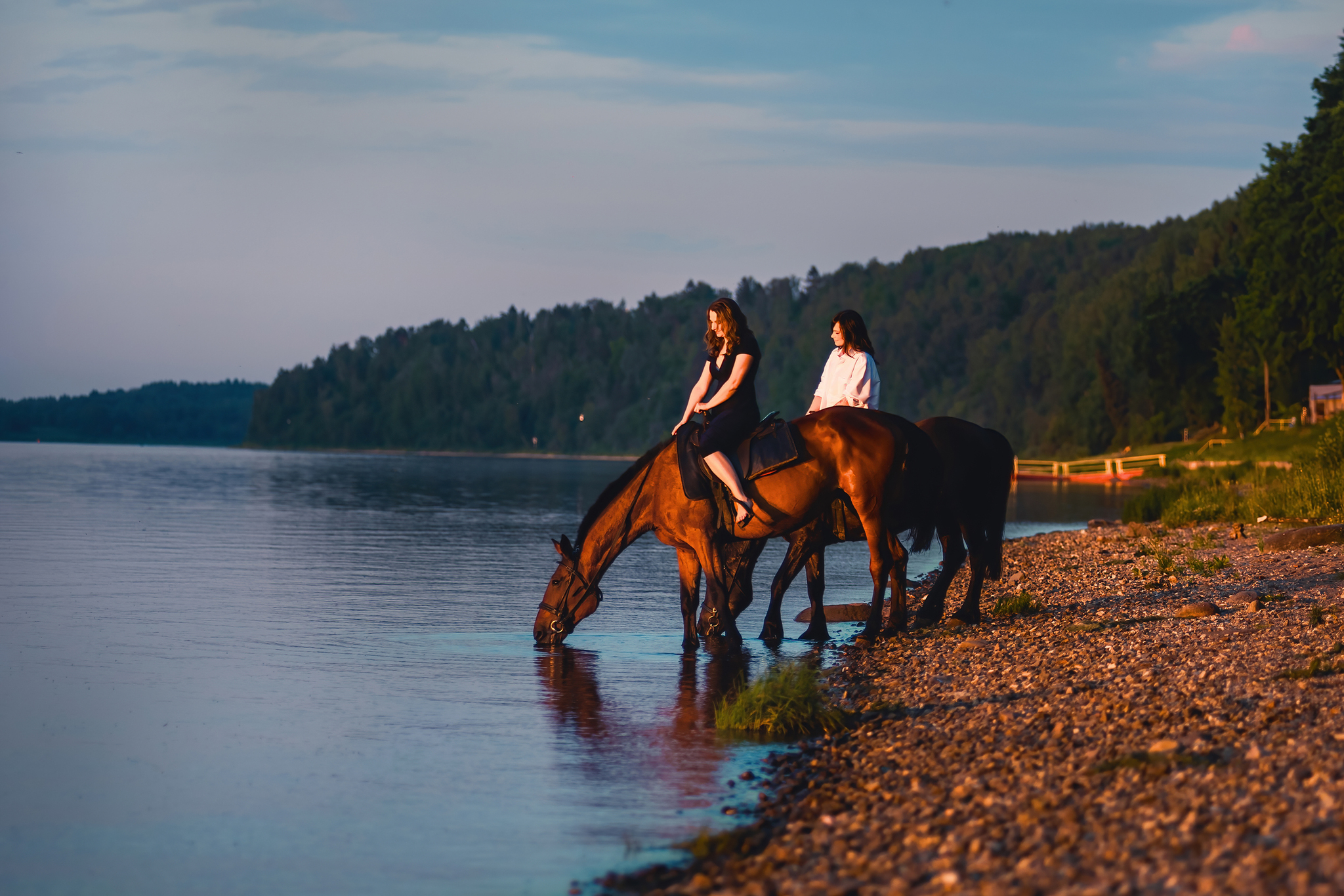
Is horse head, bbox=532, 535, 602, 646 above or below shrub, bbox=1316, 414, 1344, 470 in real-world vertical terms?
below

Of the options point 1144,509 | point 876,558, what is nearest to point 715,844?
point 876,558

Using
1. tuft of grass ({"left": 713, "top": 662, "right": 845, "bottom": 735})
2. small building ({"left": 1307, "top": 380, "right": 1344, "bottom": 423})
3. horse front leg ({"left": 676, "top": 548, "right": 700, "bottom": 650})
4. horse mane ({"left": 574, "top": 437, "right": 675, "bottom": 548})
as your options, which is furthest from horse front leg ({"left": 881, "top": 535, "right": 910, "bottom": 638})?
small building ({"left": 1307, "top": 380, "right": 1344, "bottom": 423})

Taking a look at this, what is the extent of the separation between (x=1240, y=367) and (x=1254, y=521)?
48882mm

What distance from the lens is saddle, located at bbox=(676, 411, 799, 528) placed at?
11.5 meters

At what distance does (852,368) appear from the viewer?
497 inches

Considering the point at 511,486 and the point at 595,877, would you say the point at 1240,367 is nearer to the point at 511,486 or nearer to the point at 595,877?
the point at 511,486

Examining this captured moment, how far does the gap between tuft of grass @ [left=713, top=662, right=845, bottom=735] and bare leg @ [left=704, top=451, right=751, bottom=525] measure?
2467 mm

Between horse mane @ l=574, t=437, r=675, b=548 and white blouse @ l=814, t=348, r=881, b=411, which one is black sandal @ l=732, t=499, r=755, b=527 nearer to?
horse mane @ l=574, t=437, r=675, b=548

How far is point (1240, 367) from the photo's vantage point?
6656 centimetres

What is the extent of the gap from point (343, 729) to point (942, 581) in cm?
642

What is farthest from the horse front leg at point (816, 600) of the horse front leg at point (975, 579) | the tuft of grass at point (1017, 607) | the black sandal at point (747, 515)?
the tuft of grass at point (1017, 607)

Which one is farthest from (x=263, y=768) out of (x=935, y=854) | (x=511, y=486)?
(x=511, y=486)

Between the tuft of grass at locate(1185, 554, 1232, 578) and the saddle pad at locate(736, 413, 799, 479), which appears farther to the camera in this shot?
the tuft of grass at locate(1185, 554, 1232, 578)

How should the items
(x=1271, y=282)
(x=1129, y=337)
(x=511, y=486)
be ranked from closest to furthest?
(x=1271, y=282) → (x=511, y=486) → (x=1129, y=337)
